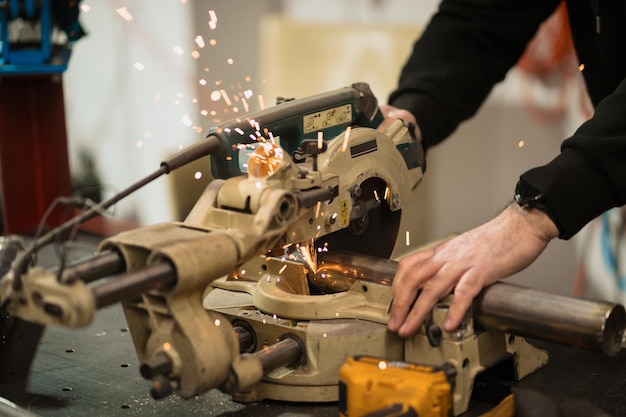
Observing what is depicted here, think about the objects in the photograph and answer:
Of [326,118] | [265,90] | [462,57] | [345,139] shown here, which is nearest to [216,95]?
[265,90]

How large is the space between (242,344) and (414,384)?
0.34 meters

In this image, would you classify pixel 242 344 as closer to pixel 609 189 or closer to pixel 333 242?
Result: pixel 333 242

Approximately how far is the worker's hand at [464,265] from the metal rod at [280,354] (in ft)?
0.52

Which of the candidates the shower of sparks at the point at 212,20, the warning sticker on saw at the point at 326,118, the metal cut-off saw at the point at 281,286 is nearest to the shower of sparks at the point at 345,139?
the metal cut-off saw at the point at 281,286

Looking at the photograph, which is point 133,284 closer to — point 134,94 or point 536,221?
point 536,221

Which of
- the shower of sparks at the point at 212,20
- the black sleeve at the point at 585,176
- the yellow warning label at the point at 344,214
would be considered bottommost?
the yellow warning label at the point at 344,214

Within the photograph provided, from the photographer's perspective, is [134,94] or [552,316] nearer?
[552,316]

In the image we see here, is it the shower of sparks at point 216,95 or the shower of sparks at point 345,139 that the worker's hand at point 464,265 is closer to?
the shower of sparks at point 345,139

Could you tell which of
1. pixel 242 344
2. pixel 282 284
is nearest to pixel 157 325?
pixel 242 344

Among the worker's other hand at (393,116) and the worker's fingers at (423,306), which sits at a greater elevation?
the worker's other hand at (393,116)

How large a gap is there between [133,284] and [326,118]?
2.25 ft

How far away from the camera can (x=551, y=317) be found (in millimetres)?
1332

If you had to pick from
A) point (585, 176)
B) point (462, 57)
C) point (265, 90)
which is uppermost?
point (462, 57)

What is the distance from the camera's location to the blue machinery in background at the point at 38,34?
243 centimetres
